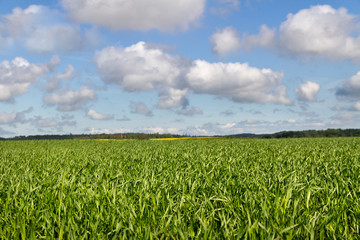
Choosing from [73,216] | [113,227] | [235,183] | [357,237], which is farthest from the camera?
[235,183]

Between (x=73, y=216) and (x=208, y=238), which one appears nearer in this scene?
(x=208, y=238)

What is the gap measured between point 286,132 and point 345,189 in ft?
397

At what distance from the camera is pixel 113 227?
11.3 ft

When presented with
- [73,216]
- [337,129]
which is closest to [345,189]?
[73,216]

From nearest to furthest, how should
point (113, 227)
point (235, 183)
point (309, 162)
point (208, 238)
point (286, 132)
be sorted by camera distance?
point (208, 238) → point (113, 227) → point (235, 183) → point (309, 162) → point (286, 132)


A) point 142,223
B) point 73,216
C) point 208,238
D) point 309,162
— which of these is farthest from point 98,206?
point 309,162

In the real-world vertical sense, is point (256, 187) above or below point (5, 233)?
above

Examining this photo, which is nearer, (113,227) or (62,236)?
(62,236)

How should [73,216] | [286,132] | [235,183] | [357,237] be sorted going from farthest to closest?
[286,132]
[235,183]
[73,216]
[357,237]

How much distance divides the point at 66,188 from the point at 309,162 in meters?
7.52

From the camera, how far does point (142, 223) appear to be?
10.7 feet

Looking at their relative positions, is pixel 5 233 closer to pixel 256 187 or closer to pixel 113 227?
pixel 113 227

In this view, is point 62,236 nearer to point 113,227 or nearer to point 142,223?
point 113,227

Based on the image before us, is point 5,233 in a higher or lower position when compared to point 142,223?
lower
